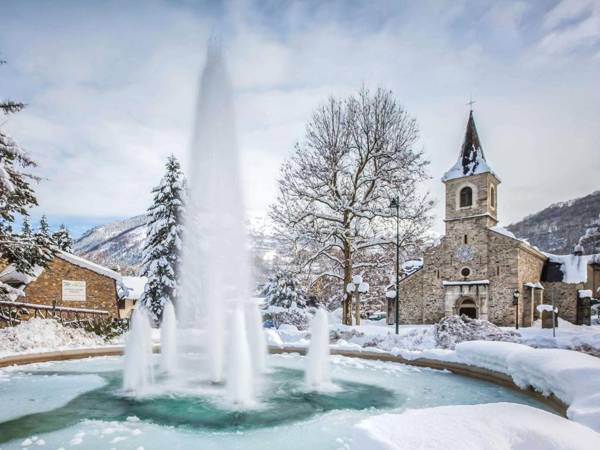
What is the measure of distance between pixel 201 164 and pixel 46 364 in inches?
236

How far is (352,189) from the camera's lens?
21.0 metres

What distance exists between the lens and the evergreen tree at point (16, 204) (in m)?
11.2

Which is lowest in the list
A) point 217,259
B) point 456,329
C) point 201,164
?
point 456,329

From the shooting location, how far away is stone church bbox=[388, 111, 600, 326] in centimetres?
2655

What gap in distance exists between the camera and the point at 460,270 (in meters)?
28.4

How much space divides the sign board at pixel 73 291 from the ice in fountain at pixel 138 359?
15.7 meters

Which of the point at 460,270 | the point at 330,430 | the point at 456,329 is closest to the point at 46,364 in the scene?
the point at 330,430

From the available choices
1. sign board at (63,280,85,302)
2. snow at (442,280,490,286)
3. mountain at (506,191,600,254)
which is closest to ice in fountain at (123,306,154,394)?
sign board at (63,280,85,302)

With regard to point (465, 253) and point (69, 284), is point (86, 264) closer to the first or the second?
point (69, 284)

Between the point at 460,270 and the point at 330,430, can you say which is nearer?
the point at 330,430

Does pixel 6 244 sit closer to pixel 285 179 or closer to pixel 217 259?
pixel 217 259

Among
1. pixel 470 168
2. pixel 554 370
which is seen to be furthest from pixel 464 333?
pixel 470 168

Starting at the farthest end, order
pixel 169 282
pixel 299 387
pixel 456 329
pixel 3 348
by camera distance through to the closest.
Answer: pixel 169 282 < pixel 456 329 < pixel 3 348 < pixel 299 387

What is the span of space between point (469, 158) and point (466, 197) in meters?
3.26
